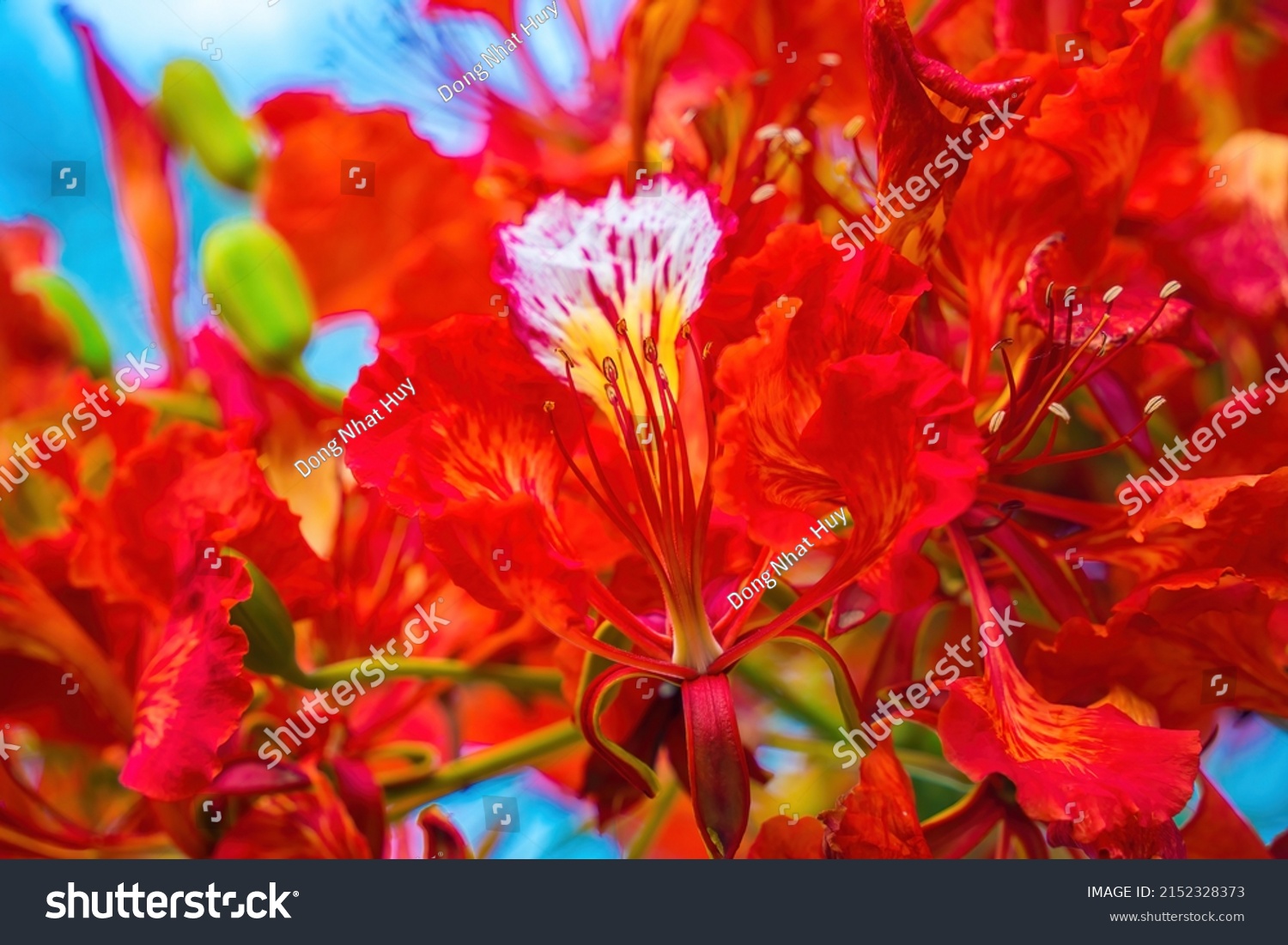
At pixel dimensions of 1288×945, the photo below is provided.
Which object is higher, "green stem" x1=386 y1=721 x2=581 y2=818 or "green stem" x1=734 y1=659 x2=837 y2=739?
"green stem" x1=386 y1=721 x2=581 y2=818

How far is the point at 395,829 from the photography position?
0.53 meters

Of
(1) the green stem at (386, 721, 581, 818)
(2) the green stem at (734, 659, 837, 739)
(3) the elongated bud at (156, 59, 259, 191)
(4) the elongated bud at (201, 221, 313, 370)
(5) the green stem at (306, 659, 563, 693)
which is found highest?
(3) the elongated bud at (156, 59, 259, 191)

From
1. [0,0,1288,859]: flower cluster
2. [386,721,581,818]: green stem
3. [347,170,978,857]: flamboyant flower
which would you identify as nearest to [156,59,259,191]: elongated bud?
[0,0,1288,859]: flower cluster

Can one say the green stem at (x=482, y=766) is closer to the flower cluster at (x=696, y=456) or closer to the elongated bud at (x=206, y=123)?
the flower cluster at (x=696, y=456)

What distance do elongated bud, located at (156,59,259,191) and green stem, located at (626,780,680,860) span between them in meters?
0.38

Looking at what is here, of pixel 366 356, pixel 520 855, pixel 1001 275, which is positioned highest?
pixel 366 356

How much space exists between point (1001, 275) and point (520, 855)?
35 centimetres

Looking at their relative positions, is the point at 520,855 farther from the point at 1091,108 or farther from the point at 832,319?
the point at 1091,108

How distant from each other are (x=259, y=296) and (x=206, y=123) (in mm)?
102

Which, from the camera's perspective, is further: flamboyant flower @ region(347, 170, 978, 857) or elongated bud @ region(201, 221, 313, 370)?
elongated bud @ region(201, 221, 313, 370)

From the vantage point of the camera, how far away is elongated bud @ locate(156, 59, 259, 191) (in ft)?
1.93

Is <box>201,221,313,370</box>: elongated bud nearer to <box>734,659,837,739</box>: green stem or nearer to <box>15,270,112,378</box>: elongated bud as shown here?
<box>15,270,112,378</box>: elongated bud

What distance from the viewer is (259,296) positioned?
1.86 feet

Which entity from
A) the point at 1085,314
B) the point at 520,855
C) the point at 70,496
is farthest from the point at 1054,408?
the point at 70,496
